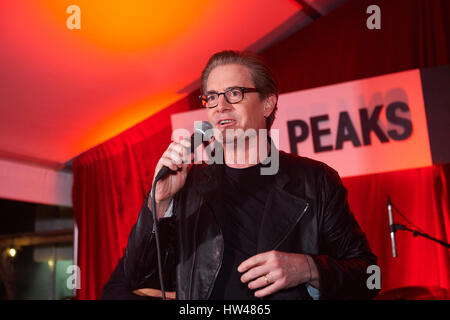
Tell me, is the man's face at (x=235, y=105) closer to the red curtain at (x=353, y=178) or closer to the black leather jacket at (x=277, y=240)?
the black leather jacket at (x=277, y=240)

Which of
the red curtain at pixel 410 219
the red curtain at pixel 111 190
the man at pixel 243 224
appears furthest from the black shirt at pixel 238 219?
the red curtain at pixel 111 190

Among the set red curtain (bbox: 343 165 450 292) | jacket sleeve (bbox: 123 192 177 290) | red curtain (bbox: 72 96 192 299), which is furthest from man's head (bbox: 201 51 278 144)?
red curtain (bbox: 72 96 192 299)

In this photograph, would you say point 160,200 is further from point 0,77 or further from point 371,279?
point 0,77

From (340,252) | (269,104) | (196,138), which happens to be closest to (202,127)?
(196,138)

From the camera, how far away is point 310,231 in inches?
51.4

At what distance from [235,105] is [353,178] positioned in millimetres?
2503

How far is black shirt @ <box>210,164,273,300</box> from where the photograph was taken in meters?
1.25

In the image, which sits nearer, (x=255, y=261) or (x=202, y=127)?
(x=255, y=261)

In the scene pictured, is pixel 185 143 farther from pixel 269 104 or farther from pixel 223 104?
pixel 269 104

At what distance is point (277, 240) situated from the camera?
1.26 metres

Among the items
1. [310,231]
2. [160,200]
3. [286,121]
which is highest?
[286,121]

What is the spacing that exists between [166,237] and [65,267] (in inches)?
215
